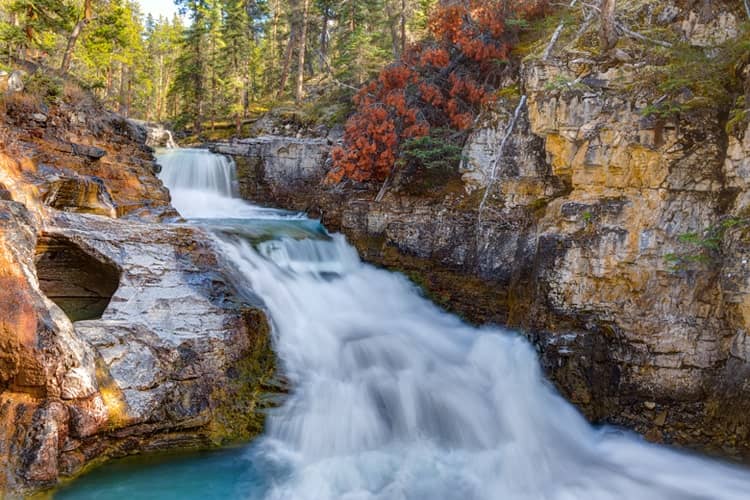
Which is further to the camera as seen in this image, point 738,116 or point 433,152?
point 433,152

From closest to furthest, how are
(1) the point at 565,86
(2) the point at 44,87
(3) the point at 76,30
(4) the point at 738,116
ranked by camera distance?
(4) the point at 738,116, (1) the point at 565,86, (2) the point at 44,87, (3) the point at 76,30

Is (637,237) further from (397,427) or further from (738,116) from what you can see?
(397,427)

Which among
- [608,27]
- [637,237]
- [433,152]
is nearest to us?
[637,237]

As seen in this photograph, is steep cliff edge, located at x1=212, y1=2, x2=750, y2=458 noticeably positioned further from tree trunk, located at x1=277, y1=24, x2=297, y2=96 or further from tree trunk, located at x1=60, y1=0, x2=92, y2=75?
tree trunk, located at x1=277, y1=24, x2=297, y2=96

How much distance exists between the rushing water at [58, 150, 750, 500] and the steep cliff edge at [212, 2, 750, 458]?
61 cm

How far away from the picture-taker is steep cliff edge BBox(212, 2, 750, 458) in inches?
259

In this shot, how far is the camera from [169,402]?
5441 mm

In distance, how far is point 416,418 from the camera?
662cm

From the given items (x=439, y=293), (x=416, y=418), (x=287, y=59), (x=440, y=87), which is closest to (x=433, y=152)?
(x=440, y=87)

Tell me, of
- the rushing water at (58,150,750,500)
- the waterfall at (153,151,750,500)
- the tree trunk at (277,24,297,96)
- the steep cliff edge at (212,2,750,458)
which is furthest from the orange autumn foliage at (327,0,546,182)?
the tree trunk at (277,24,297,96)

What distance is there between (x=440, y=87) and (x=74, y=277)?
8.50m

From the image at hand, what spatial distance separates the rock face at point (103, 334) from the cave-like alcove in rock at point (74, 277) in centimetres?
2

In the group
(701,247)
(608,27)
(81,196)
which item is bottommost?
(701,247)

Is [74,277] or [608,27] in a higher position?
[608,27]
